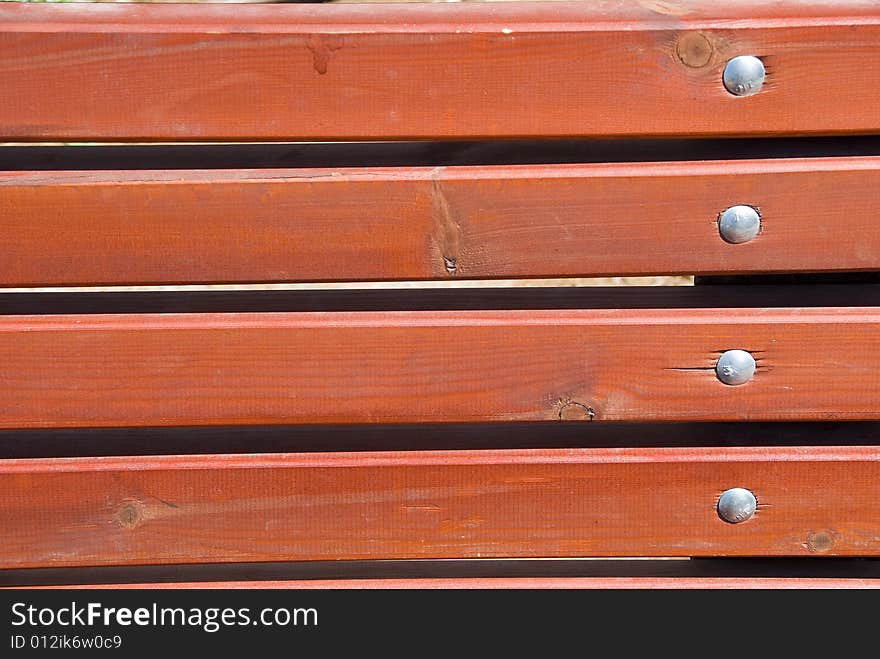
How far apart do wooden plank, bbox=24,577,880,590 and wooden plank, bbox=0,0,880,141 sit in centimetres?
92

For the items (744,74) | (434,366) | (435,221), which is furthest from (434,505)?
(744,74)

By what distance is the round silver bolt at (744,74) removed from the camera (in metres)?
1.58

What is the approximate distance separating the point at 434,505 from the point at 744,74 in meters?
1.02

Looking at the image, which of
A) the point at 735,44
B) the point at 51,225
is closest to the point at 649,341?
the point at 735,44

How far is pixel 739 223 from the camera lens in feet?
5.35

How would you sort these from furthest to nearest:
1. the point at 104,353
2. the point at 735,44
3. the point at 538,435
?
the point at 538,435, the point at 104,353, the point at 735,44

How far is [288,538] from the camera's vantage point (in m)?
1.78

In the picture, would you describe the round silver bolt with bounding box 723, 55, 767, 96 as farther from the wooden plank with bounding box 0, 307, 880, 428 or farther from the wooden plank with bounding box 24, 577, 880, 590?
the wooden plank with bounding box 24, 577, 880, 590

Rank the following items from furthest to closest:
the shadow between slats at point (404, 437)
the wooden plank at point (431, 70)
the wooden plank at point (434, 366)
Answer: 1. the shadow between slats at point (404, 437)
2. the wooden plank at point (434, 366)
3. the wooden plank at point (431, 70)

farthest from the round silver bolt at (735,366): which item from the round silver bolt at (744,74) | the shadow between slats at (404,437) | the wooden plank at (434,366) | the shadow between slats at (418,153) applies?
the round silver bolt at (744,74)

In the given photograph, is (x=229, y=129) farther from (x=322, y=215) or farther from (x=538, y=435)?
(x=538, y=435)

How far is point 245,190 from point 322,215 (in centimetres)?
15

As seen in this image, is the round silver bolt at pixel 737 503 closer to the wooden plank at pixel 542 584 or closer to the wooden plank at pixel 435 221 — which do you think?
the wooden plank at pixel 542 584

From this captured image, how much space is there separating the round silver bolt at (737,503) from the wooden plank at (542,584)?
0.55ft
